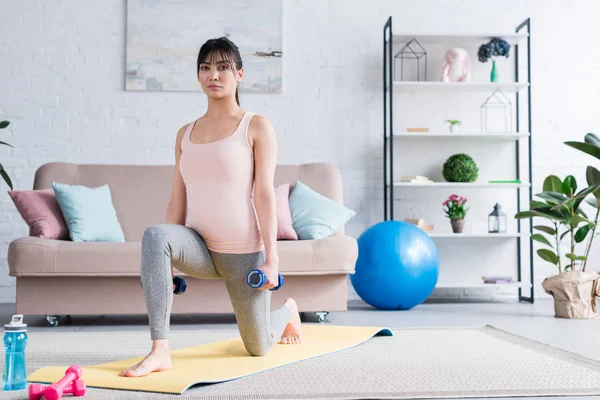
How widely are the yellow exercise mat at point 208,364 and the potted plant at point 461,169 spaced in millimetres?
2265

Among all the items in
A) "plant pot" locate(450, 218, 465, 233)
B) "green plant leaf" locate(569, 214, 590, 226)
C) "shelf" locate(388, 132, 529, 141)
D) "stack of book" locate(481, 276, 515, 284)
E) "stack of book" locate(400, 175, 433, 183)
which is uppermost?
"shelf" locate(388, 132, 529, 141)

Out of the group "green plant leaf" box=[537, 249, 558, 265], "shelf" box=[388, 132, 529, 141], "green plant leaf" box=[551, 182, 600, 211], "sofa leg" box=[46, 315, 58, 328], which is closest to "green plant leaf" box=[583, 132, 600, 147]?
"green plant leaf" box=[551, 182, 600, 211]

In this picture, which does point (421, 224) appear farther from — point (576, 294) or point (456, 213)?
point (576, 294)

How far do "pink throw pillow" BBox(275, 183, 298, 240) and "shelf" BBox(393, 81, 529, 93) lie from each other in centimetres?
140

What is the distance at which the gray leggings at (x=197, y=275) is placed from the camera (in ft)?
7.15

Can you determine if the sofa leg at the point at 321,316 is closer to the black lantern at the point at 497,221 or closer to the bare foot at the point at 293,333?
the bare foot at the point at 293,333

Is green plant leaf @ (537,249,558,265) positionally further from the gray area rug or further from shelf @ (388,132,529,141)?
the gray area rug

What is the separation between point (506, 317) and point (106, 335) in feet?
7.60

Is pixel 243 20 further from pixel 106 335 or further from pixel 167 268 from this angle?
pixel 167 268

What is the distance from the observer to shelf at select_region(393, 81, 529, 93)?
5.25m

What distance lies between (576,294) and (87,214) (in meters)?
2.87

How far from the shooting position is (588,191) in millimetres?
4066

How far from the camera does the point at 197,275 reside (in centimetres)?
238

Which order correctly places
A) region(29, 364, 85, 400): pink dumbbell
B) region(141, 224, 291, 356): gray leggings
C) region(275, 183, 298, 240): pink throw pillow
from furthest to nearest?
region(275, 183, 298, 240): pink throw pillow → region(141, 224, 291, 356): gray leggings → region(29, 364, 85, 400): pink dumbbell
